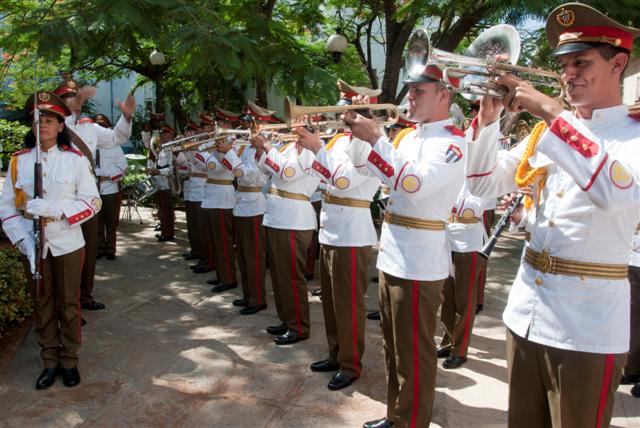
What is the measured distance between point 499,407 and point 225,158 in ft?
13.4

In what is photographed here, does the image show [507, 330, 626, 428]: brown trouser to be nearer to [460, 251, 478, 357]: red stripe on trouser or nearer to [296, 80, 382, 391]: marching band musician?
[296, 80, 382, 391]: marching band musician

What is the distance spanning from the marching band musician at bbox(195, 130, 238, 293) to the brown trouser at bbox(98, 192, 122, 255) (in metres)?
2.11

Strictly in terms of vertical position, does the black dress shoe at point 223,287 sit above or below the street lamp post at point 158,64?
below

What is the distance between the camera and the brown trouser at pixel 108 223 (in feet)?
26.9

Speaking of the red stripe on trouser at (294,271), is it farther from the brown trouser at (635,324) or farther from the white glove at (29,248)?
the brown trouser at (635,324)

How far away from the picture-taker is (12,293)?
4.88 metres

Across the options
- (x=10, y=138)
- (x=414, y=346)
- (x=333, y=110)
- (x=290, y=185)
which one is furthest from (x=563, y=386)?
(x=10, y=138)

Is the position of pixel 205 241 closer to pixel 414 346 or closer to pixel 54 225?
pixel 54 225

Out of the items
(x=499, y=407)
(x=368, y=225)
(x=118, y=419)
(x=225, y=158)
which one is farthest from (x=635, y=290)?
(x=225, y=158)

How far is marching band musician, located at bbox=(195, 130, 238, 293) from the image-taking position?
6.86m

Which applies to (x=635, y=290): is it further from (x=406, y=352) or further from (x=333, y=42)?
(x=333, y=42)

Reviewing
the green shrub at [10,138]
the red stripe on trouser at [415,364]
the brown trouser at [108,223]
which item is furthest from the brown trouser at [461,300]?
the green shrub at [10,138]

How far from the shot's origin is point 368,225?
430cm

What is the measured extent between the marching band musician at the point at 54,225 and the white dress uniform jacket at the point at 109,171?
13.3 feet
